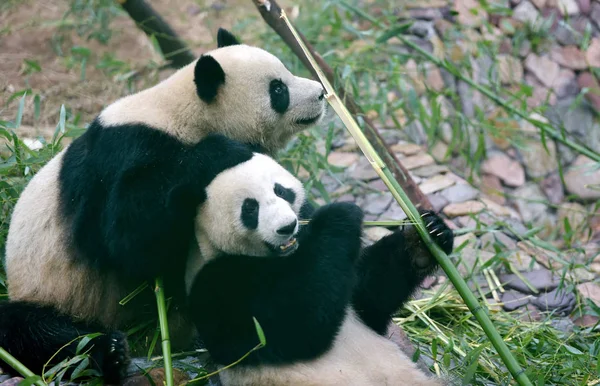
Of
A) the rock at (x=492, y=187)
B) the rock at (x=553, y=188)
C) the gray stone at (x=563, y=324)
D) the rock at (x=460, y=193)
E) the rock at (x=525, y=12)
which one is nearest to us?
the gray stone at (x=563, y=324)

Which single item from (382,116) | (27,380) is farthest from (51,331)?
(382,116)

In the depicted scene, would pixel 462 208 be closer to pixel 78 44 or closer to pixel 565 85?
pixel 565 85

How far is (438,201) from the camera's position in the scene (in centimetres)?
539

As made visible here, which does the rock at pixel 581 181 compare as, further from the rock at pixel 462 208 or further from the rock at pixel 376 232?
the rock at pixel 376 232

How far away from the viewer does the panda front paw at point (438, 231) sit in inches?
116

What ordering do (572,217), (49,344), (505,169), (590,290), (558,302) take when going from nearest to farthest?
(49,344), (558,302), (590,290), (572,217), (505,169)

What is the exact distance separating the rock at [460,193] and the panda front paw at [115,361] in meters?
3.21

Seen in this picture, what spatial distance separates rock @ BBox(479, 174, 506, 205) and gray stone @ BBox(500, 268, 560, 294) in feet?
4.77

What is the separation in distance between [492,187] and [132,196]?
4349 mm

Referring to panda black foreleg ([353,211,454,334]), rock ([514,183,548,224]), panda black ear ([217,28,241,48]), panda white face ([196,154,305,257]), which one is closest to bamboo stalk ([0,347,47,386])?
panda white face ([196,154,305,257])

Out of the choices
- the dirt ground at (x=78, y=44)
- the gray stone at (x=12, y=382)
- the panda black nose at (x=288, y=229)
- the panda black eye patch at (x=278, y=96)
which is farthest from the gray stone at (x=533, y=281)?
the dirt ground at (x=78, y=44)

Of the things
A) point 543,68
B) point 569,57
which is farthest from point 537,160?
point 569,57

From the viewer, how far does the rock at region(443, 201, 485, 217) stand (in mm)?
5234

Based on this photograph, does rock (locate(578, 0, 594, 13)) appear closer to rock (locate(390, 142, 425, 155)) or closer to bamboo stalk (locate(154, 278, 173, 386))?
rock (locate(390, 142, 425, 155))
